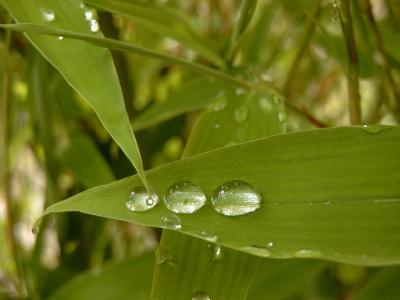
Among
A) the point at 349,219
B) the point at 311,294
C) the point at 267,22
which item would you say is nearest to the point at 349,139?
the point at 349,219

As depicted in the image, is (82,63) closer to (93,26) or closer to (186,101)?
(93,26)

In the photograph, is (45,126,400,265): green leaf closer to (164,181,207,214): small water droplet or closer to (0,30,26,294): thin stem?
(164,181,207,214): small water droplet

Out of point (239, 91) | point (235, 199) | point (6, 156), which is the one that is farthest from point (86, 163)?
point (235, 199)

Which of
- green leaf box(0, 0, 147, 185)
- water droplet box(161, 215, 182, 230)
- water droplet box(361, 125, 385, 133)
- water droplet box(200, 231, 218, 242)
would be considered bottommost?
water droplet box(200, 231, 218, 242)

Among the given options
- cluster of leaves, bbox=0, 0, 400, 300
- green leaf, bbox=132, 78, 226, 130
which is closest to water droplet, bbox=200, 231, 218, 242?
cluster of leaves, bbox=0, 0, 400, 300

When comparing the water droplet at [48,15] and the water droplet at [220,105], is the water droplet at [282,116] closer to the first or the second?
the water droplet at [220,105]

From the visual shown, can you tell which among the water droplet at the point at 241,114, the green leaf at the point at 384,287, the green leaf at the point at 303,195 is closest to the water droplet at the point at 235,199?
the green leaf at the point at 303,195
